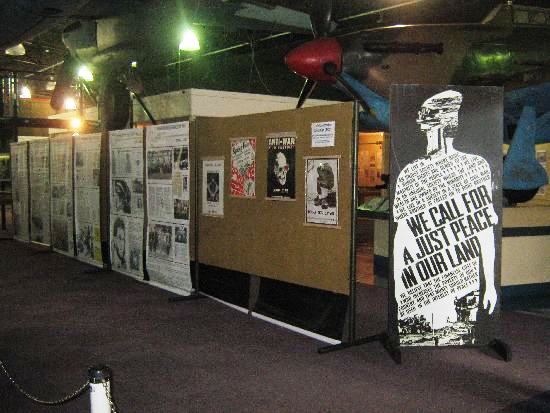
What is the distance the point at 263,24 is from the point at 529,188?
467cm

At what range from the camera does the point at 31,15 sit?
487 cm

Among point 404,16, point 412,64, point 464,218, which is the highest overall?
point 404,16

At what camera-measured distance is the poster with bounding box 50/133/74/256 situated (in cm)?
758

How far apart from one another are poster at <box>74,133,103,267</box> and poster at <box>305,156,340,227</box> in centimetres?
373

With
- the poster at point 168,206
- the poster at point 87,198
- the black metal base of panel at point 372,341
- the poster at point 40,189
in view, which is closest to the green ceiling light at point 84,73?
the poster at point 40,189

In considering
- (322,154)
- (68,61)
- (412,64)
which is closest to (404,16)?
(412,64)

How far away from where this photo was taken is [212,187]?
509 centimetres

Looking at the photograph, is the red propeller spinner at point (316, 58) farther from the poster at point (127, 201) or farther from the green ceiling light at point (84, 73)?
the green ceiling light at point (84, 73)

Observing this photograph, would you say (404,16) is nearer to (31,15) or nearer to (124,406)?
(31,15)

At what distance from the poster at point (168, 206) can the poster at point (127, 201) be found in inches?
8.0

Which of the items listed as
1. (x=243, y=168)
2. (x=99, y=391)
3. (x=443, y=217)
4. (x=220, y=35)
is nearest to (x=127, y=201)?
(x=243, y=168)

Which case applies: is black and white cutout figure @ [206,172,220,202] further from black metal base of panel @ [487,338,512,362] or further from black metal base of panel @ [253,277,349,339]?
black metal base of panel @ [487,338,512,362]

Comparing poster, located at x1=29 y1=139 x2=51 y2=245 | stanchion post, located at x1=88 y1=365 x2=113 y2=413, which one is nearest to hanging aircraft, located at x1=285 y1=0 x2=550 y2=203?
stanchion post, located at x1=88 y1=365 x2=113 y2=413

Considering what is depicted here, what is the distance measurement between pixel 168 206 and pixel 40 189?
4.04 metres
